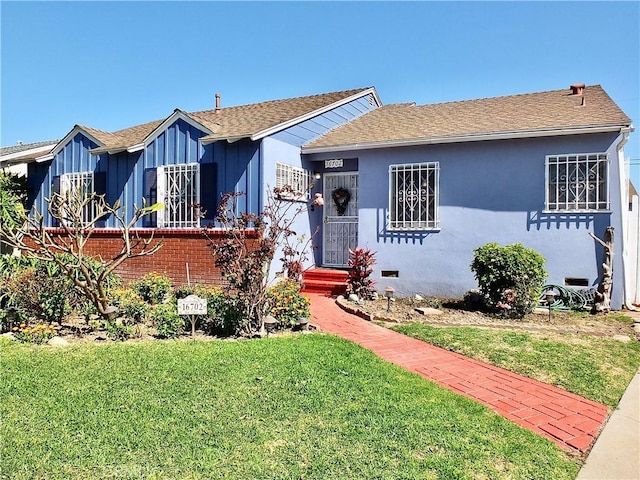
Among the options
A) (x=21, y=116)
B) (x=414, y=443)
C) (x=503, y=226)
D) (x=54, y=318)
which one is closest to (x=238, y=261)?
(x=54, y=318)

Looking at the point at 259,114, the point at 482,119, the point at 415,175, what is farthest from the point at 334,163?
Answer: the point at 482,119

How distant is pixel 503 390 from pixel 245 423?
296cm

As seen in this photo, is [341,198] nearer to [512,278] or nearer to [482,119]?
[482,119]

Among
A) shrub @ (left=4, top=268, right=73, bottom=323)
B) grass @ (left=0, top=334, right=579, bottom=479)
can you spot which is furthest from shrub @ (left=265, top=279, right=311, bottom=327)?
shrub @ (left=4, top=268, right=73, bottom=323)

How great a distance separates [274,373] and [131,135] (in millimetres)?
11499

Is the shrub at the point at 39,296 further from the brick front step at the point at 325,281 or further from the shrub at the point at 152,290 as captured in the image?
the brick front step at the point at 325,281

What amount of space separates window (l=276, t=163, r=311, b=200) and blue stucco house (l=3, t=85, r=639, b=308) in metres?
0.05

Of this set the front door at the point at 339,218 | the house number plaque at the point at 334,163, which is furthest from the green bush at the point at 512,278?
the house number plaque at the point at 334,163

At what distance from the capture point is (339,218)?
12.2 m

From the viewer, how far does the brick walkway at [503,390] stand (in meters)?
4.07

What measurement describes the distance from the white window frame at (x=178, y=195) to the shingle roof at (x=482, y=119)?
10.2 feet

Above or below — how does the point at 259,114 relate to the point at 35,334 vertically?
above

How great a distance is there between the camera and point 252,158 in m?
10.5

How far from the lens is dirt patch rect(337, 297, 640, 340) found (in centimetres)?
739
